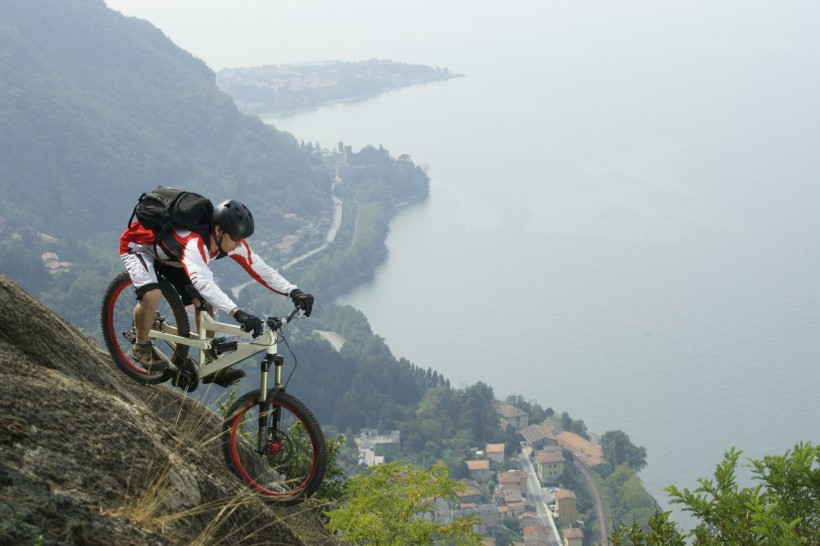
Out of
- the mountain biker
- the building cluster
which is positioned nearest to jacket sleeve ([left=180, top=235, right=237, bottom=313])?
the mountain biker

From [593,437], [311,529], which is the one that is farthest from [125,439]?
[593,437]

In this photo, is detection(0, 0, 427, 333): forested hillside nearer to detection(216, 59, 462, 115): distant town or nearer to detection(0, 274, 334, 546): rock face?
detection(216, 59, 462, 115): distant town

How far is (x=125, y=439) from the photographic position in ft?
11.9

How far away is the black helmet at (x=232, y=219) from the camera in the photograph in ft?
15.7

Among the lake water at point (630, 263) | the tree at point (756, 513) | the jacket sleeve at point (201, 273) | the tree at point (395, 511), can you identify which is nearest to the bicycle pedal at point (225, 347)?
the jacket sleeve at point (201, 273)

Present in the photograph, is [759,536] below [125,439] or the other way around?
below

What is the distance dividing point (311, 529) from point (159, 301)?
2.01 meters

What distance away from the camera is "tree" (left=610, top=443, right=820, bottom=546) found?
218 inches

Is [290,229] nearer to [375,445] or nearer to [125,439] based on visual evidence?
[375,445]

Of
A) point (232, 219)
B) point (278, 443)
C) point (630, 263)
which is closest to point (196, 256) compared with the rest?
point (232, 219)

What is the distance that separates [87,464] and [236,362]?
1.86 m

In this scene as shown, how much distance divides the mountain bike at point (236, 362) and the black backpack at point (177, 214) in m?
0.39

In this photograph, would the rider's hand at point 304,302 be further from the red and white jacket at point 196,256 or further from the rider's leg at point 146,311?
the rider's leg at point 146,311

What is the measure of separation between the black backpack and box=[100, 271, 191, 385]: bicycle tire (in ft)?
1.29
